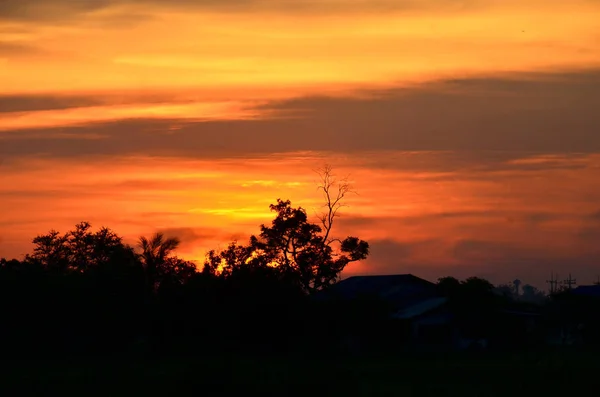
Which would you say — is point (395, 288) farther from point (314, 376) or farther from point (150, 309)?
point (314, 376)

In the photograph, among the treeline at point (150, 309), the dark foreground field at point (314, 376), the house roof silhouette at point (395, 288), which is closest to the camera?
the dark foreground field at point (314, 376)

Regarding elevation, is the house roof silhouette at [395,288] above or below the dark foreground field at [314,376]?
above

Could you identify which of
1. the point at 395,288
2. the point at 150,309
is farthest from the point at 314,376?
the point at 395,288

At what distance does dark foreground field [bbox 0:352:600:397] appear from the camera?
1312 inches

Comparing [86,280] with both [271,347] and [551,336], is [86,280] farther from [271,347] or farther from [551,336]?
[551,336]

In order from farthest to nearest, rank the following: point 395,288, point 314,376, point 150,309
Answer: point 395,288, point 150,309, point 314,376

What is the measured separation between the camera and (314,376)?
1341 inches

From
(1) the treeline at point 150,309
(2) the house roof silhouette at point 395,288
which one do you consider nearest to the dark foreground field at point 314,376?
(1) the treeline at point 150,309

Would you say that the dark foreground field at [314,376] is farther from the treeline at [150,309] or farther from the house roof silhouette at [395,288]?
the house roof silhouette at [395,288]

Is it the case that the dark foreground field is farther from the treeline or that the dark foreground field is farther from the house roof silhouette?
the house roof silhouette

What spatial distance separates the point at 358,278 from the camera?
90688mm

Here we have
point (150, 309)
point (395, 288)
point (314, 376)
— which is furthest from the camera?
point (395, 288)

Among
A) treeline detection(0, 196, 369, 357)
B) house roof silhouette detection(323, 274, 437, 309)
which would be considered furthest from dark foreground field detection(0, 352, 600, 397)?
house roof silhouette detection(323, 274, 437, 309)

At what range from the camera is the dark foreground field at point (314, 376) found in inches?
1312
